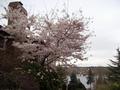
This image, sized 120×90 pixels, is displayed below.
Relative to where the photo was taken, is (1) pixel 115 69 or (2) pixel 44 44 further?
(1) pixel 115 69

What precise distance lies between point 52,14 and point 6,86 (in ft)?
23.4

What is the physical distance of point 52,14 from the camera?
763 inches

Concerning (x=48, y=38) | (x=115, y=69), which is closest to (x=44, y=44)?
(x=48, y=38)

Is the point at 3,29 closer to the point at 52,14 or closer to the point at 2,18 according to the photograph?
the point at 2,18

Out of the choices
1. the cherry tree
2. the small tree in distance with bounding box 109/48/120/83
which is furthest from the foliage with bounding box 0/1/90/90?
the small tree in distance with bounding box 109/48/120/83

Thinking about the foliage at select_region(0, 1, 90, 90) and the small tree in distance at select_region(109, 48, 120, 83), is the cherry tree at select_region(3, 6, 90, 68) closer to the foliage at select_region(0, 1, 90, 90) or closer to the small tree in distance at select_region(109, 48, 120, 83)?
the foliage at select_region(0, 1, 90, 90)

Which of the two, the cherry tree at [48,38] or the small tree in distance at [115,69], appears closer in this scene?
the cherry tree at [48,38]

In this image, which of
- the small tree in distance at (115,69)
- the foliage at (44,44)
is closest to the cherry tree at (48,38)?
the foliage at (44,44)

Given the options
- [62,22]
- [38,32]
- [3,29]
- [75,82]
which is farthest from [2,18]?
[75,82]

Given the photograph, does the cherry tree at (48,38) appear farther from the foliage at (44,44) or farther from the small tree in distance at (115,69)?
the small tree in distance at (115,69)

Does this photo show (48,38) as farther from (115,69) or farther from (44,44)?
(115,69)

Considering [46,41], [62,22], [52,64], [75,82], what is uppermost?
[62,22]

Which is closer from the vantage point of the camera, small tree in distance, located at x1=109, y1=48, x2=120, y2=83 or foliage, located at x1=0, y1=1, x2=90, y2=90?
foliage, located at x1=0, y1=1, x2=90, y2=90

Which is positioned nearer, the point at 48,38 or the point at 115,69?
the point at 48,38
